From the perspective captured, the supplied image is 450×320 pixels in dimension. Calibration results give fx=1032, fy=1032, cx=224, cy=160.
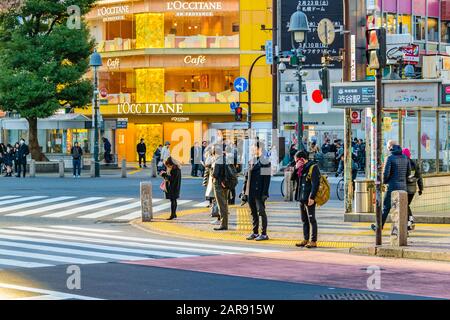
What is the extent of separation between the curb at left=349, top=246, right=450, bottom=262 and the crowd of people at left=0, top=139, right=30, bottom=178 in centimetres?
3373

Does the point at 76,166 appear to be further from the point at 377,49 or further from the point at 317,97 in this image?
the point at 377,49

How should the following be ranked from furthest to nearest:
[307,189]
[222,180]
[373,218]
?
[373,218] < [222,180] < [307,189]

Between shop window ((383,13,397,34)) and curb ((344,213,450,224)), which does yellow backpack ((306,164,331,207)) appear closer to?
curb ((344,213,450,224))

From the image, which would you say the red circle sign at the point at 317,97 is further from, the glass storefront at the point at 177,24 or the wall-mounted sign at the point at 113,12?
the wall-mounted sign at the point at 113,12

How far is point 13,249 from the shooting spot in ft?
63.4

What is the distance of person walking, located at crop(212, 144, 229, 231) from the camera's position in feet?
75.7

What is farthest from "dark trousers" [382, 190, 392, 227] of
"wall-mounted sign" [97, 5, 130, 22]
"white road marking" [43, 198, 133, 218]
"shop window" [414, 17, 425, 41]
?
"wall-mounted sign" [97, 5, 130, 22]

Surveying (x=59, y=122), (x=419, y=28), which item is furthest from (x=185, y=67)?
(x=419, y=28)

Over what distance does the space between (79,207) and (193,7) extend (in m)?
43.6

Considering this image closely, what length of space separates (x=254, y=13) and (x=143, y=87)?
9413 millimetres

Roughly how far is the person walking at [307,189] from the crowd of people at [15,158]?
32197 mm

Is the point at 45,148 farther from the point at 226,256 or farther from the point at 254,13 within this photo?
the point at 226,256

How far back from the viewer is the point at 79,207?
101ft
